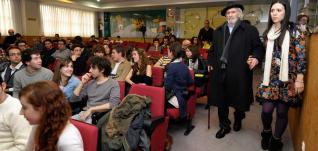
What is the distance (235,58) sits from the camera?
2.68m

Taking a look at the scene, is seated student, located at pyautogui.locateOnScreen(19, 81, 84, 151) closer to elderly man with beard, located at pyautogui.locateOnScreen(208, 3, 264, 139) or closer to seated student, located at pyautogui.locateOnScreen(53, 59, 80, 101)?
seated student, located at pyautogui.locateOnScreen(53, 59, 80, 101)

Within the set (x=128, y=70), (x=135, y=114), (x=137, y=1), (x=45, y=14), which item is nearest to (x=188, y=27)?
(x=137, y=1)

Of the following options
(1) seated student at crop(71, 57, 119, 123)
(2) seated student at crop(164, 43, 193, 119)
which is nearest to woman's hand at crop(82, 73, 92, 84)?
(1) seated student at crop(71, 57, 119, 123)

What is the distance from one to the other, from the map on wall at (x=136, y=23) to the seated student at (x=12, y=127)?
10520 mm

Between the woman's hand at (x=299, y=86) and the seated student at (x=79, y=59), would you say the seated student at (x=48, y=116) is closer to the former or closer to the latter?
the woman's hand at (x=299, y=86)

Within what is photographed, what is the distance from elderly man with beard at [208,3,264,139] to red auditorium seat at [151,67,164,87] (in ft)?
3.68

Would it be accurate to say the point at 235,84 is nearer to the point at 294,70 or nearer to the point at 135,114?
the point at 294,70

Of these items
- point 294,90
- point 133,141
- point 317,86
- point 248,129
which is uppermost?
point 317,86

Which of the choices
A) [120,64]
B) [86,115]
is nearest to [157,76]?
[120,64]

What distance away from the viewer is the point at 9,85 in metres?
3.43

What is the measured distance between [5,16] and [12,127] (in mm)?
9485

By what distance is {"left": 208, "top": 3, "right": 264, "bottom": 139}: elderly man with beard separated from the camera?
8.67ft

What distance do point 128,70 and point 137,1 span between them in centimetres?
812

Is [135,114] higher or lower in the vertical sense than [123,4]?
lower
